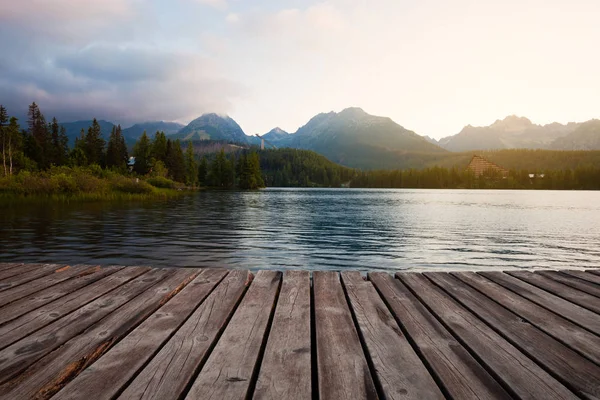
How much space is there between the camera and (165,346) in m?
2.82

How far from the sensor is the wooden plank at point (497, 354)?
231 cm

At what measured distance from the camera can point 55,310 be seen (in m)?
3.66

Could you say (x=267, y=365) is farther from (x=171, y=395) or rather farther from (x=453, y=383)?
(x=453, y=383)

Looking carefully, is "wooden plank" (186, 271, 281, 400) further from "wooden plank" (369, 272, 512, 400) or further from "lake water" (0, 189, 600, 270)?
"lake water" (0, 189, 600, 270)

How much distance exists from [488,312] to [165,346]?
3.30 meters

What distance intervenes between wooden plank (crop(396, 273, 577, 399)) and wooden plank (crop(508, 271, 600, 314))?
1.55 m

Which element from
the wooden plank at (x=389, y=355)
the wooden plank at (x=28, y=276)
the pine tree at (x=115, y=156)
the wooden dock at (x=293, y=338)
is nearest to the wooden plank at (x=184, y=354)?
the wooden dock at (x=293, y=338)

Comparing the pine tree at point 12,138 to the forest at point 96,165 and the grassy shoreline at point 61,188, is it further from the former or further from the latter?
the grassy shoreline at point 61,188

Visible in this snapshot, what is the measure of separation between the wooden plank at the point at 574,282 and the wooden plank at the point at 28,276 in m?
7.57

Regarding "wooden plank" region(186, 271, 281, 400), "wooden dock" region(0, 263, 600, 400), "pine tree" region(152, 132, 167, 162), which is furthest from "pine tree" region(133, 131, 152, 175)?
"wooden plank" region(186, 271, 281, 400)

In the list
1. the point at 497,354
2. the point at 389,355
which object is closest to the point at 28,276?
the point at 389,355

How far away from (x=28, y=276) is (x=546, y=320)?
656 centimetres

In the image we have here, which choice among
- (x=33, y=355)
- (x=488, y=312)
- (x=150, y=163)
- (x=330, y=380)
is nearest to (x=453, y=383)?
(x=330, y=380)

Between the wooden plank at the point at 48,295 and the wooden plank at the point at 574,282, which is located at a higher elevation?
the wooden plank at the point at 48,295
